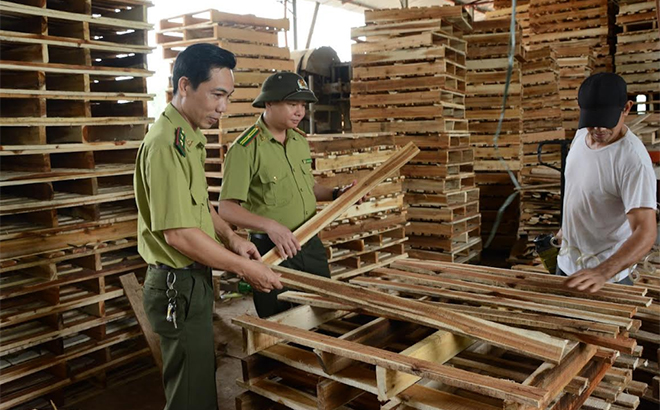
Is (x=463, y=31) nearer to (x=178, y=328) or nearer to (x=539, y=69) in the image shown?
(x=539, y=69)

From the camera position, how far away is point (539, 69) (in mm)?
10016

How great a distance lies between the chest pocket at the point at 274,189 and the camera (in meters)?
4.09

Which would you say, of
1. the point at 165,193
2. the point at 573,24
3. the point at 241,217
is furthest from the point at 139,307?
the point at 573,24

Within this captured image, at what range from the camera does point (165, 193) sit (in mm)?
2730

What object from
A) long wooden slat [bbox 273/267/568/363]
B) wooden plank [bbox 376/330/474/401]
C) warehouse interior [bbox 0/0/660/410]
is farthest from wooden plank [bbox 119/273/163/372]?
wooden plank [bbox 376/330/474/401]

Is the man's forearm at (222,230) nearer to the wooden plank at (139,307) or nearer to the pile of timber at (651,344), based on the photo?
the wooden plank at (139,307)

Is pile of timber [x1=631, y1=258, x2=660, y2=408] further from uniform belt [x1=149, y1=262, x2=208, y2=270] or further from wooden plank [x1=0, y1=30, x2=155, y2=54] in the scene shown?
wooden plank [x1=0, y1=30, x2=155, y2=54]

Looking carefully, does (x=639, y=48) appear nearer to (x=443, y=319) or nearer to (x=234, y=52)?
(x=234, y=52)

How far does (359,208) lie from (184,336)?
11.4 feet

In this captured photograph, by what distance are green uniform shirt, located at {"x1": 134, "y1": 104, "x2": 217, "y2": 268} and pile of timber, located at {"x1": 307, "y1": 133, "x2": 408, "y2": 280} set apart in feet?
9.06

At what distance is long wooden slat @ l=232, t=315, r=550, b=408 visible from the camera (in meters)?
1.84

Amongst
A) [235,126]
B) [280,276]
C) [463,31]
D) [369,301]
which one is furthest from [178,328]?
[463,31]

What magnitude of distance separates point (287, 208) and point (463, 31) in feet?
17.9

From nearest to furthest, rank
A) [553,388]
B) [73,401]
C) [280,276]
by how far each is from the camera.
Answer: [553,388] → [280,276] → [73,401]
